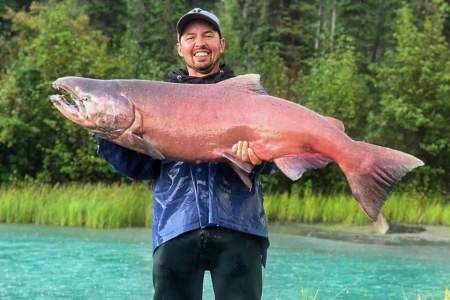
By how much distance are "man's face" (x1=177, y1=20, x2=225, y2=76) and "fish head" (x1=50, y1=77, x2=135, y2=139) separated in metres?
0.37

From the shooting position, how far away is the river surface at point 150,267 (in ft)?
22.7

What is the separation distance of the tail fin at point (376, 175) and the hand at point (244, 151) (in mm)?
392

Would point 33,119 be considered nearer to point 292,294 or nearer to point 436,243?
point 436,243


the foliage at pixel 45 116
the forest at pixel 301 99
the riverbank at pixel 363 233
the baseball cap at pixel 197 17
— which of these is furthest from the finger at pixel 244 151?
the foliage at pixel 45 116

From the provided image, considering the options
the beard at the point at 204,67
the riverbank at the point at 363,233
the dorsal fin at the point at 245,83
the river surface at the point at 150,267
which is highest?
the beard at the point at 204,67

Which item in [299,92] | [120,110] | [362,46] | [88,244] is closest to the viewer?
[120,110]

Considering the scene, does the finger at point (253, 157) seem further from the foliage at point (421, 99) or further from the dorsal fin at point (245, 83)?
the foliage at point (421, 99)

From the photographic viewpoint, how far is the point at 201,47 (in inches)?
119

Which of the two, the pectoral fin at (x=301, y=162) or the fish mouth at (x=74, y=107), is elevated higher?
the fish mouth at (x=74, y=107)

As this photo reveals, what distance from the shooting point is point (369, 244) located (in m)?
10.1

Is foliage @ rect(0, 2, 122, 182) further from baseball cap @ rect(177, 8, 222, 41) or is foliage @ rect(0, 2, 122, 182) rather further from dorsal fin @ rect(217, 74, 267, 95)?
dorsal fin @ rect(217, 74, 267, 95)

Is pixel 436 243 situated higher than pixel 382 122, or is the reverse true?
pixel 382 122

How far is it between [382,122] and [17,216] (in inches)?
280

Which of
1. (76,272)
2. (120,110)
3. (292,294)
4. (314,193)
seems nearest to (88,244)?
(76,272)
